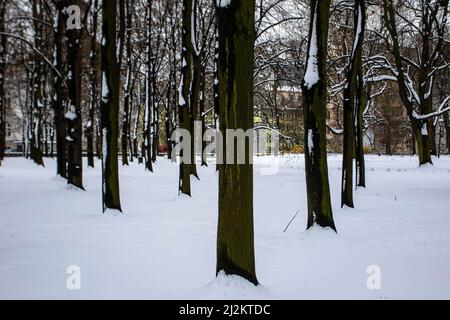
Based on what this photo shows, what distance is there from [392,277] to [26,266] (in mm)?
4429

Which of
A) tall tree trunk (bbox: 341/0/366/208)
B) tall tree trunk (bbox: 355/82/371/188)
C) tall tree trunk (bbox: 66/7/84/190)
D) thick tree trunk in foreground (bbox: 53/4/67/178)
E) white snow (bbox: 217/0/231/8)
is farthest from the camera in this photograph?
thick tree trunk in foreground (bbox: 53/4/67/178)

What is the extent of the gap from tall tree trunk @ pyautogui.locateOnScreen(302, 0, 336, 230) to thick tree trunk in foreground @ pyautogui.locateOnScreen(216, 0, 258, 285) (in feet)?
10.1

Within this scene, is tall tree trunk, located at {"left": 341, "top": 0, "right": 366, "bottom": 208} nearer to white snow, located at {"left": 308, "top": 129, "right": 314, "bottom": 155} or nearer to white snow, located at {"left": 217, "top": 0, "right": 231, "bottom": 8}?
white snow, located at {"left": 308, "top": 129, "right": 314, "bottom": 155}

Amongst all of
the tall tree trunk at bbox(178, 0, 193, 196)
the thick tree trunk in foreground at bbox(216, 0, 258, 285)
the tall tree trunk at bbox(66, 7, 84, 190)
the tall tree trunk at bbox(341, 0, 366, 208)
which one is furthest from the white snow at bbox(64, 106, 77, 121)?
the thick tree trunk in foreground at bbox(216, 0, 258, 285)

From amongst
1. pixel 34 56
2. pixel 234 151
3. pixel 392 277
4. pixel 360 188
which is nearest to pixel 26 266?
Answer: pixel 234 151

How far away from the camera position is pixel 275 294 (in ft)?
14.3

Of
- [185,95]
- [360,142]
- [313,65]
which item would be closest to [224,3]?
[313,65]

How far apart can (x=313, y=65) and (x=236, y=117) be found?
11.3 feet

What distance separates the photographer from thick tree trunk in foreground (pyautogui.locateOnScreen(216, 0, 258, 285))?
13.8 feet

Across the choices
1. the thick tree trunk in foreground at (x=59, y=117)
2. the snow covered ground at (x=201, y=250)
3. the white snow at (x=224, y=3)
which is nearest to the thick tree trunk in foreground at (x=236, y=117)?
the white snow at (x=224, y=3)

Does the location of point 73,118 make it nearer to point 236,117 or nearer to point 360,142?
point 360,142

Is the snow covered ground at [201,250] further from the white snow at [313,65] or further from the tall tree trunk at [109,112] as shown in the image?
the white snow at [313,65]

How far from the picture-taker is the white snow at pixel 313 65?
7.15 meters

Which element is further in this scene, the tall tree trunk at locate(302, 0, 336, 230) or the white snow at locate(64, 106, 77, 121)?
the white snow at locate(64, 106, 77, 121)
